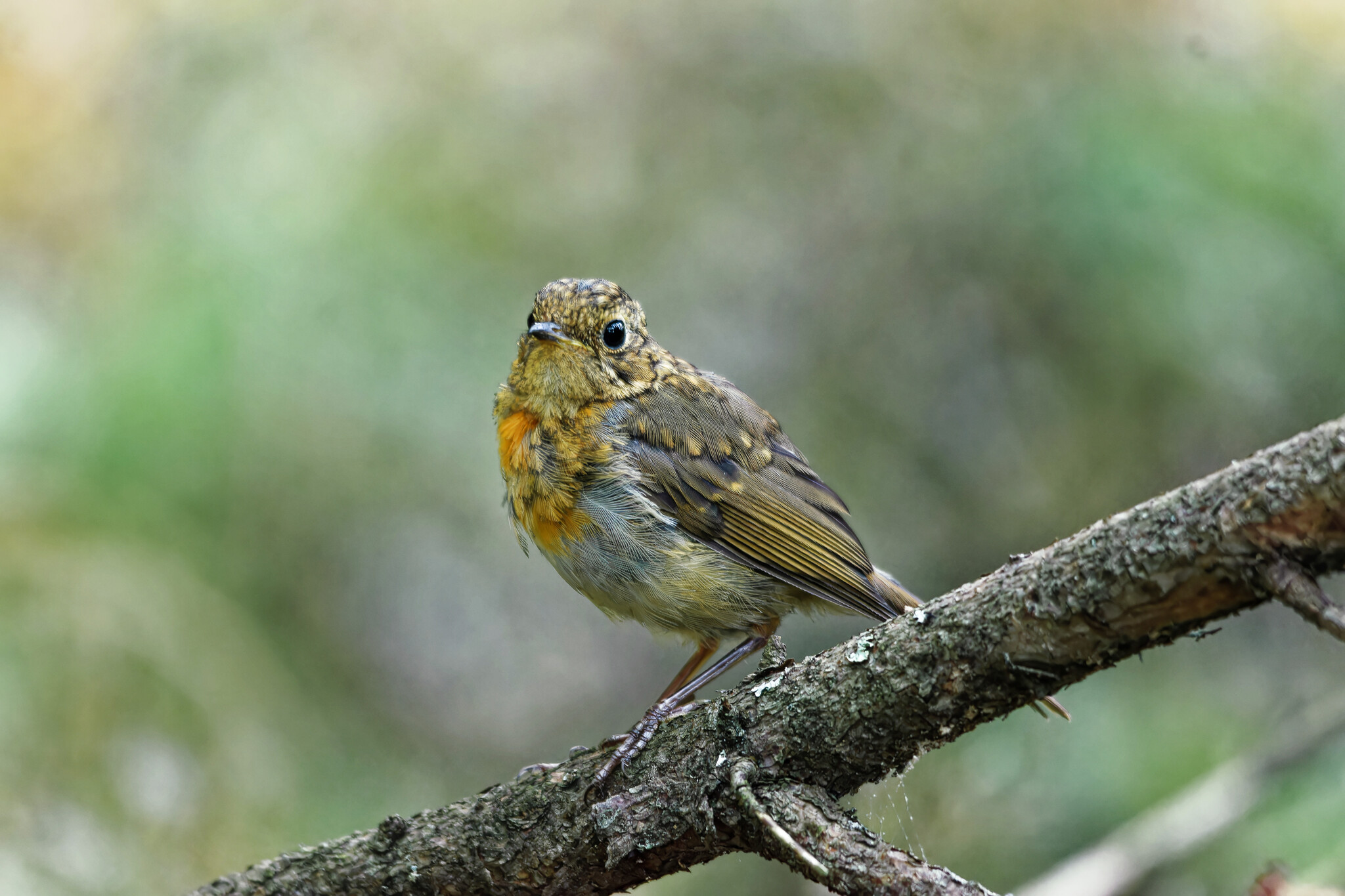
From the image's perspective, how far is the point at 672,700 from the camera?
299 centimetres

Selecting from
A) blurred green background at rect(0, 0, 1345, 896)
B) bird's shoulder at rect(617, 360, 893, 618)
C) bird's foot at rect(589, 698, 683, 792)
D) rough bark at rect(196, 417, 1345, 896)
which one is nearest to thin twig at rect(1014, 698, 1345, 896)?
blurred green background at rect(0, 0, 1345, 896)

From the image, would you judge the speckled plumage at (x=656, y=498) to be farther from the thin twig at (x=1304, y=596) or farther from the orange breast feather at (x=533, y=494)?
the thin twig at (x=1304, y=596)

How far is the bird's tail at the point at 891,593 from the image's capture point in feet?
11.4

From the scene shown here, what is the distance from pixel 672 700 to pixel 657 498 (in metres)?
0.72

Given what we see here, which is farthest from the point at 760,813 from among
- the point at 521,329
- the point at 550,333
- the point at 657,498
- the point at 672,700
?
the point at 521,329

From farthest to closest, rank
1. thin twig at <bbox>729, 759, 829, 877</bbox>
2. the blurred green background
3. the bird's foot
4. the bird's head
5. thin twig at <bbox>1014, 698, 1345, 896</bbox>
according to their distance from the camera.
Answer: the blurred green background, the bird's head, thin twig at <bbox>1014, 698, 1345, 896</bbox>, the bird's foot, thin twig at <bbox>729, 759, 829, 877</bbox>

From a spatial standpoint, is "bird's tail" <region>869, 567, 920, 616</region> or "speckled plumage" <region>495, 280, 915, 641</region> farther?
"bird's tail" <region>869, 567, 920, 616</region>

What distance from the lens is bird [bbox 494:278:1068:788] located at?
3334 millimetres

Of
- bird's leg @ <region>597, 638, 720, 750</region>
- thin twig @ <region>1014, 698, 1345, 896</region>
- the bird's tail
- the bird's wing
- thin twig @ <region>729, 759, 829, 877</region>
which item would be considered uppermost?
the bird's wing

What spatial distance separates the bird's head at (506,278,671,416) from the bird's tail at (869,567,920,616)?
3.42 feet

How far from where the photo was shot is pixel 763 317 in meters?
5.54

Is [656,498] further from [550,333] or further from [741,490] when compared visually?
[550,333]

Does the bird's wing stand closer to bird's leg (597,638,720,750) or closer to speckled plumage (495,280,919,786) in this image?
speckled plumage (495,280,919,786)

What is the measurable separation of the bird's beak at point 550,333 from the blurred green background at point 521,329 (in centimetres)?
152
